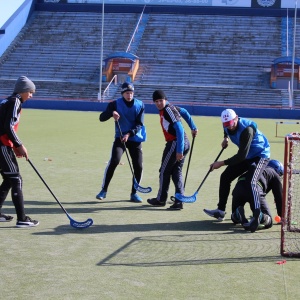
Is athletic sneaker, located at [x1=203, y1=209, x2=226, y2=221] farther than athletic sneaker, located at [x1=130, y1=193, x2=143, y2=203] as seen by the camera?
No

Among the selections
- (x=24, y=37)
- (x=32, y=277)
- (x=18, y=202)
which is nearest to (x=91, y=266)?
(x=32, y=277)

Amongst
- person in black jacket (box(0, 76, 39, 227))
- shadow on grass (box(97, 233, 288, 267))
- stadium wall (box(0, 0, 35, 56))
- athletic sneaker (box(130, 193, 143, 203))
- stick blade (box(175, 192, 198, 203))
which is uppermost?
stadium wall (box(0, 0, 35, 56))

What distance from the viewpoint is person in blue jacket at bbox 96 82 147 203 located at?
1020 centimetres

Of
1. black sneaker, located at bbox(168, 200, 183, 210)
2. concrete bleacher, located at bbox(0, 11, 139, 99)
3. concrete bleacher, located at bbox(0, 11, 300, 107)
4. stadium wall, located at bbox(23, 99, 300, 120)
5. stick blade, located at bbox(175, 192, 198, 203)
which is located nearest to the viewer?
stick blade, located at bbox(175, 192, 198, 203)

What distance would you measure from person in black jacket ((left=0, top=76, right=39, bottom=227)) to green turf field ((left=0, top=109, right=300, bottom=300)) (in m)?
0.30

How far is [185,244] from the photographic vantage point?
723 cm

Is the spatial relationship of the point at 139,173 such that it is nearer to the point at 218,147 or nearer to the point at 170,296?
the point at 170,296

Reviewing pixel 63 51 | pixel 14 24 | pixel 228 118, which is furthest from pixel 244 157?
pixel 14 24

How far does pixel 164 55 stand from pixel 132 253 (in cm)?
4575

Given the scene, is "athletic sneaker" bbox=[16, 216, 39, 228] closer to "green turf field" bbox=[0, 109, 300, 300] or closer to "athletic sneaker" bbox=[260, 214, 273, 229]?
"green turf field" bbox=[0, 109, 300, 300]

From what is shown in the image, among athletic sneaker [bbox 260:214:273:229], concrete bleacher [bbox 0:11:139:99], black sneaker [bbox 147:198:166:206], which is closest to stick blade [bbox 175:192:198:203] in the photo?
black sneaker [bbox 147:198:166:206]

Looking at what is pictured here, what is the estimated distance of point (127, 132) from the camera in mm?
10328

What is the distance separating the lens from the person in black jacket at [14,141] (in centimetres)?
780

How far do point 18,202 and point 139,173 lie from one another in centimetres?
290
